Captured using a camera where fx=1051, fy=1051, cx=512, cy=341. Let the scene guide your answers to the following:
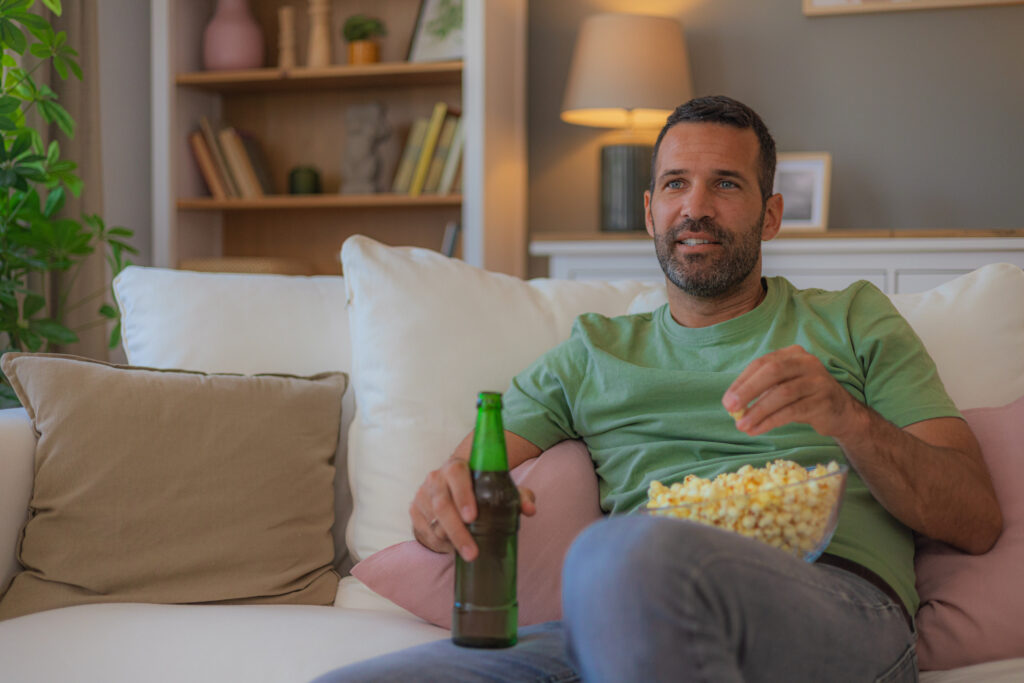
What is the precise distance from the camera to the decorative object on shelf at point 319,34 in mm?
3520

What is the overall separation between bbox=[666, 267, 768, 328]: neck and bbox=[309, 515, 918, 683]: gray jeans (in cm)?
58

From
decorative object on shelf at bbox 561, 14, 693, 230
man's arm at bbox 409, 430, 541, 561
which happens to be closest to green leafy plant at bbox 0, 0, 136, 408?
man's arm at bbox 409, 430, 541, 561

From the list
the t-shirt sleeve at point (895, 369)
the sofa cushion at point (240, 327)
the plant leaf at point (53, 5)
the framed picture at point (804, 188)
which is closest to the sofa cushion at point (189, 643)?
the sofa cushion at point (240, 327)

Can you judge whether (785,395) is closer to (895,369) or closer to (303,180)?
(895,369)

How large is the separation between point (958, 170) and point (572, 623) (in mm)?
2821

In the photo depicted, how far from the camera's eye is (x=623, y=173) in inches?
127

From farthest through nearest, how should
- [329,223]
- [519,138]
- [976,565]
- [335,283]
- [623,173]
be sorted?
[329,223] → [519,138] → [623,173] → [335,283] → [976,565]

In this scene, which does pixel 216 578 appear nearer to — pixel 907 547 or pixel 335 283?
pixel 335 283

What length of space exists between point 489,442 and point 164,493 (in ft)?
2.09

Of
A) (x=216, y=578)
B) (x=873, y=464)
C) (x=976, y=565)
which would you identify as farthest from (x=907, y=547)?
(x=216, y=578)

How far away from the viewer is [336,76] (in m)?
3.46

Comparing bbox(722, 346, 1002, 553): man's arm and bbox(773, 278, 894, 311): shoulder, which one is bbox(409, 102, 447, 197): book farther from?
bbox(722, 346, 1002, 553): man's arm

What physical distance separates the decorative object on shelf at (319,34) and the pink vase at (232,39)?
202mm

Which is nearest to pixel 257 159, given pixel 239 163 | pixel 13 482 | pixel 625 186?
pixel 239 163
